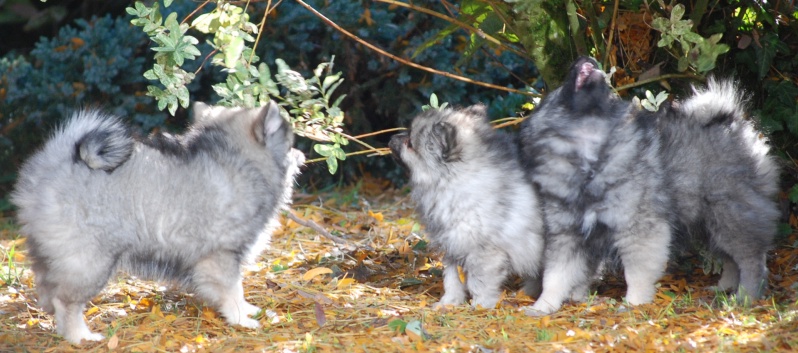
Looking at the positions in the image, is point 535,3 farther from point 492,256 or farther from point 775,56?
point 775,56

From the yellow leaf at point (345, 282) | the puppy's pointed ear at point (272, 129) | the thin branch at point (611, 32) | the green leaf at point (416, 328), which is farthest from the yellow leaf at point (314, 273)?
the thin branch at point (611, 32)

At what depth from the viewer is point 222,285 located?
4.45 metres

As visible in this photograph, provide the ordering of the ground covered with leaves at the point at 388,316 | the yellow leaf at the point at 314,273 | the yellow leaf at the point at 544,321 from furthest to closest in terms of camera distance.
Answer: the yellow leaf at the point at 314,273, the yellow leaf at the point at 544,321, the ground covered with leaves at the point at 388,316

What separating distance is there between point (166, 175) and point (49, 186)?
20.5 inches

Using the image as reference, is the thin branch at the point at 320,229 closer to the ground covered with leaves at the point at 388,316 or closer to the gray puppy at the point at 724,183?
the ground covered with leaves at the point at 388,316

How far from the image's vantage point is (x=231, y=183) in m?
4.47

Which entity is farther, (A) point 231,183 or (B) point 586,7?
(B) point 586,7

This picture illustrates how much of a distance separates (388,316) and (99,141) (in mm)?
1609

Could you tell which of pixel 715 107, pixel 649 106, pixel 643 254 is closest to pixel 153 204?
pixel 643 254

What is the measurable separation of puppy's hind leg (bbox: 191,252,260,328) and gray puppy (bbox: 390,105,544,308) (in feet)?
3.33

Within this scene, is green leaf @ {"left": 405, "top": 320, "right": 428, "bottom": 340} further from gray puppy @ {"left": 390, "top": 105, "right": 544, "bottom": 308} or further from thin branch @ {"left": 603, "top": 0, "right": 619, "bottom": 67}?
thin branch @ {"left": 603, "top": 0, "right": 619, "bottom": 67}

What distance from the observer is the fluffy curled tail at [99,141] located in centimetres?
411

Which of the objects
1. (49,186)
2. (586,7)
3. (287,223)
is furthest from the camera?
(287,223)

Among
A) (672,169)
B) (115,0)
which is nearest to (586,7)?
(672,169)
